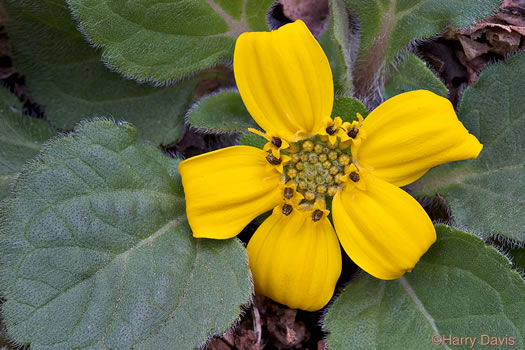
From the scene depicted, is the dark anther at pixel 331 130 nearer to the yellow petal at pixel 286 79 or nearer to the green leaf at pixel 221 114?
the yellow petal at pixel 286 79

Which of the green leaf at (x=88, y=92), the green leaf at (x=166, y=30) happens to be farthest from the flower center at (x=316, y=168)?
the green leaf at (x=88, y=92)

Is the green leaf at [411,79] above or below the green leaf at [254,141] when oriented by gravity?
above

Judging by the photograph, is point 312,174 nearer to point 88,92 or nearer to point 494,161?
point 494,161

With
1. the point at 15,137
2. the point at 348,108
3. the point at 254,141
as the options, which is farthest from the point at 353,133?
the point at 15,137

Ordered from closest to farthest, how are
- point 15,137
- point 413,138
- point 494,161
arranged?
point 413,138 < point 494,161 < point 15,137

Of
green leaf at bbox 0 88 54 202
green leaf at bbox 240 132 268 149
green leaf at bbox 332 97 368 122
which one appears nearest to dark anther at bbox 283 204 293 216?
green leaf at bbox 240 132 268 149

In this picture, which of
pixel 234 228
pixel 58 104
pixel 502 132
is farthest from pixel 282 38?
pixel 58 104
